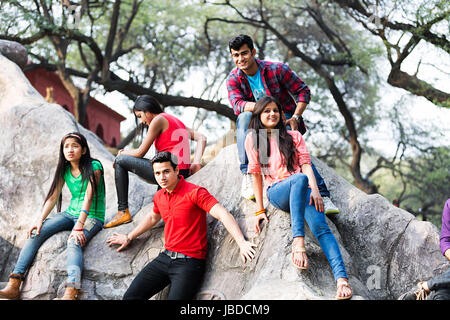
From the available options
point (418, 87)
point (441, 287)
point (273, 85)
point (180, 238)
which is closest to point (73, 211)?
point (180, 238)

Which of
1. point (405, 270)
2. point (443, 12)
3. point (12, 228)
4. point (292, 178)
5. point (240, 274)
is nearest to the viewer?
point (292, 178)

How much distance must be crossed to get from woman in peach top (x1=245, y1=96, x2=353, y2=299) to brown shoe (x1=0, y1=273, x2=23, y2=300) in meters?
2.59

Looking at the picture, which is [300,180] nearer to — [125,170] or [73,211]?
[125,170]

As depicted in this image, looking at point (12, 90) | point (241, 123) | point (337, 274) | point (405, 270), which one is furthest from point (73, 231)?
point (12, 90)

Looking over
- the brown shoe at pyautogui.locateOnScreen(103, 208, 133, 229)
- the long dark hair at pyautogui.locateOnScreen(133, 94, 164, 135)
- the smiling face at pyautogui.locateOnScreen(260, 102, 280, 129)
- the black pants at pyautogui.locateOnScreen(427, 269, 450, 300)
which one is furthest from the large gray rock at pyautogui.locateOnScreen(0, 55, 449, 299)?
the long dark hair at pyautogui.locateOnScreen(133, 94, 164, 135)

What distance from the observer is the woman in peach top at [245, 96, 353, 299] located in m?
3.57

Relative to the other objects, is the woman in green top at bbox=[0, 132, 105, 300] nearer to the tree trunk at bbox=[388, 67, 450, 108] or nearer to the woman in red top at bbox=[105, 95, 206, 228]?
the woman in red top at bbox=[105, 95, 206, 228]

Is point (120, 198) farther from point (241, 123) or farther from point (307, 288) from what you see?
point (307, 288)

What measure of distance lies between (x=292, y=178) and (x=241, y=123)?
1090mm

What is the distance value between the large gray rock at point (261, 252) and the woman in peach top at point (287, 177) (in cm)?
16

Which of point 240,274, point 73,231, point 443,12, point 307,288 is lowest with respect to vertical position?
point 73,231

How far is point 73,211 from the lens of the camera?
4992 millimetres

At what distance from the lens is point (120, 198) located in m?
5.08
